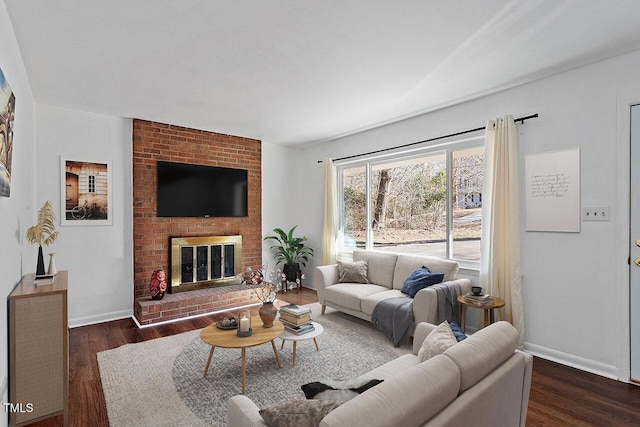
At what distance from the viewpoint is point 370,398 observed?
3.53ft

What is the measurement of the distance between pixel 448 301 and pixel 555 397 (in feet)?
3.52

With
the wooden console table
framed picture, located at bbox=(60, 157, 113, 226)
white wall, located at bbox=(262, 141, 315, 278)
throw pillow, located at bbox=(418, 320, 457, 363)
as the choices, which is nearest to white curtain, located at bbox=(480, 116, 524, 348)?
throw pillow, located at bbox=(418, 320, 457, 363)

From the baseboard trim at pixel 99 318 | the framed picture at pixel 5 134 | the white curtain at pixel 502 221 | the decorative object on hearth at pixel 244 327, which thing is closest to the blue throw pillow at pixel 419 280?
the white curtain at pixel 502 221

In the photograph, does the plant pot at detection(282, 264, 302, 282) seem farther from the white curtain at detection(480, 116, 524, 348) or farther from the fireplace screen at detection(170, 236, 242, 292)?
the white curtain at detection(480, 116, 524, 348)

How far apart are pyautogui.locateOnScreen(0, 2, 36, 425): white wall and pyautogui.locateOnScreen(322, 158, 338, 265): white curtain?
148 inches

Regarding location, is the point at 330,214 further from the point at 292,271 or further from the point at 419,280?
the point at 419,280

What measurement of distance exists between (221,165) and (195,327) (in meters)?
2.52

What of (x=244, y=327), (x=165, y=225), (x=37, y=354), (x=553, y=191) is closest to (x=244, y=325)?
(x=244, y=327)

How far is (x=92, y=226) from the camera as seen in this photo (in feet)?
13.5

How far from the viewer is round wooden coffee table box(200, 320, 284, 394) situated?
2.48m

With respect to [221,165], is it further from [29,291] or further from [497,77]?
[497,77]

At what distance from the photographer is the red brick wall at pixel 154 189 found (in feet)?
14.5

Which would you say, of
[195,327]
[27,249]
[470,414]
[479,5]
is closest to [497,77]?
[479,5]

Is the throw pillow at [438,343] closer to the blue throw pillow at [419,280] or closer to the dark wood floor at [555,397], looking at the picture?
the dark wood floor at [555,397]
